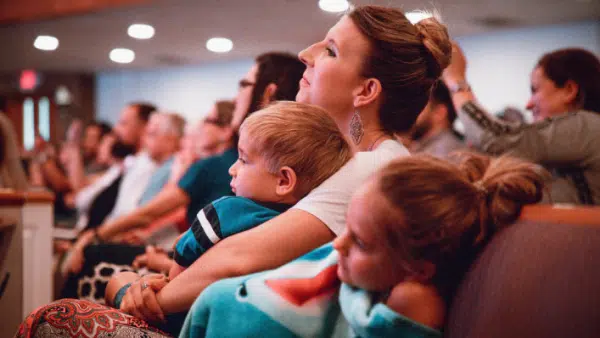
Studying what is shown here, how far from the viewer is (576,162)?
191 centimetres

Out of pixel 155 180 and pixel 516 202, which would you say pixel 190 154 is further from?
pixel 516 202

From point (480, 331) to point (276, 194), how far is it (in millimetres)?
488

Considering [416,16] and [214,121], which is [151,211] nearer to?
[214,121]

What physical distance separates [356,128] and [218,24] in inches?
246

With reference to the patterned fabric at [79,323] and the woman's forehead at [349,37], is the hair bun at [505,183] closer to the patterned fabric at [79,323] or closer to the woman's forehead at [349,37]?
the woman's forehead at [349,37]

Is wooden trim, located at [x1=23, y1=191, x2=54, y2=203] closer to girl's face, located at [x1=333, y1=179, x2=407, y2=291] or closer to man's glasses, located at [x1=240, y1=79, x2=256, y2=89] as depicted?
man's glasses, located at [x1=240, y1=79, x2=256, y2=89]

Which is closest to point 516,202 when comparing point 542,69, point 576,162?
point 576,162

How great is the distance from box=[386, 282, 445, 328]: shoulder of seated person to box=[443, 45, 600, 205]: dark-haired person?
1183 mm

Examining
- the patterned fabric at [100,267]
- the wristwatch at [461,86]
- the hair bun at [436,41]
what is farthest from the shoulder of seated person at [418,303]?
the wristwatch at [461,86]

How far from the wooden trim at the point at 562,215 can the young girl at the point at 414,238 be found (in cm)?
2

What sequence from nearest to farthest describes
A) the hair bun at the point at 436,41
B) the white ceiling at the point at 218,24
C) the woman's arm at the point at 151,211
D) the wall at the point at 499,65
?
the hair bun at the point at 436,41 < the woman's arm at the point at 151,211 < the white ceiling at the point at 218,24 < the wall at the point at 499,65

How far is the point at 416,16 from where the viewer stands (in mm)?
1395

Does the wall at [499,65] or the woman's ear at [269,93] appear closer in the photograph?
the woman's ear at [269,93]

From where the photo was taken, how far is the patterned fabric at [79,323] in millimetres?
1063
